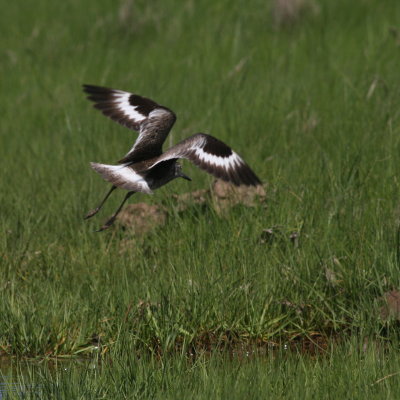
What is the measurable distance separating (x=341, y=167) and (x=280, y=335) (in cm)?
211

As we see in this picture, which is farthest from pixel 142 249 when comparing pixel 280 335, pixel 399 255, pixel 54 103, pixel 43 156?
pixel 54 103

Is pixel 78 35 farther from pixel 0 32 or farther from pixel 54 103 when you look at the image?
pixel 54 103

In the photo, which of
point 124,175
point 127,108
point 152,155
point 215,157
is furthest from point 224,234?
point 127,108

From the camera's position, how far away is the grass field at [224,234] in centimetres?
530

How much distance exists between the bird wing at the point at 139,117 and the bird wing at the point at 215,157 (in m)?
0.56

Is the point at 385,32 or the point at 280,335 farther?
the point at 385,32

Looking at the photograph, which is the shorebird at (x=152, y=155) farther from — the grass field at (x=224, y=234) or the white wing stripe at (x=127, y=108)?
the grass field at (x=224, y=234)

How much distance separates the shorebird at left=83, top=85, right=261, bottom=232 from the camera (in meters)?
5.92

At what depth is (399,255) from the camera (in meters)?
6.14

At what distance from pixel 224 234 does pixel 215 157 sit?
3.66 ft

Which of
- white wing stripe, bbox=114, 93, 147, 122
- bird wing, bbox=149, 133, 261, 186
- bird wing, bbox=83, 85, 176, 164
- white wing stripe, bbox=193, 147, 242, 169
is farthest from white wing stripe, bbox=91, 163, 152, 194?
white wing stripe, bbox=114, 93, 147, 122

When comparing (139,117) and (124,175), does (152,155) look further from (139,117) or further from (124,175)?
(139,117)

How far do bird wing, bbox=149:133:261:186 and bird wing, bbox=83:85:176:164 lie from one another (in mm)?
563

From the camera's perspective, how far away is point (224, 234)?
6891mm
